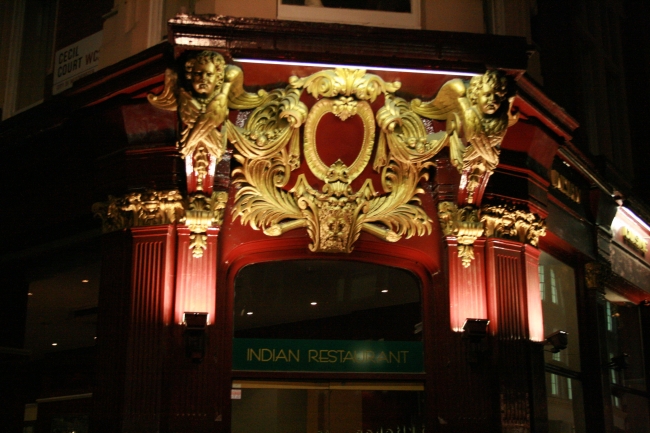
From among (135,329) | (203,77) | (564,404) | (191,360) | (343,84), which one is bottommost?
(564,404)

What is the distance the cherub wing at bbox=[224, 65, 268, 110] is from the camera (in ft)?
32.4

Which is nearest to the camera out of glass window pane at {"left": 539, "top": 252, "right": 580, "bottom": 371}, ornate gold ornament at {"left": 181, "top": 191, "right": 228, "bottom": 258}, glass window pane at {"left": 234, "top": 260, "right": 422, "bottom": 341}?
ornate gold ornament at {"left": 181, "top": 191, "right": 228, "bottom": 258}

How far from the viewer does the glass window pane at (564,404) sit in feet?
39.7

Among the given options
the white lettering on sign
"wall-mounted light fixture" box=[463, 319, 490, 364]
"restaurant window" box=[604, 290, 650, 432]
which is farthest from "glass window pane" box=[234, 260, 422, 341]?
"restaurant window" box=[604, 290, 650, 432]

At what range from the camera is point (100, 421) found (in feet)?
33.4

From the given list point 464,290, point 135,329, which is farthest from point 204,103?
point 464,290

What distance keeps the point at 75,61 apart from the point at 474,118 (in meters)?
5.74

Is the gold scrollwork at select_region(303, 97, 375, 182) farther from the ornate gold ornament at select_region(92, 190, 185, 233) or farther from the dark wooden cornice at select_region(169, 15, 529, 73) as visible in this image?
the ornate gold ornament at select_region(92, 190, 185, 233)

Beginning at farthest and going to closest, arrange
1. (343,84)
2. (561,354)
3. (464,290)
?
(561,354) < (464,290) < (343,84)

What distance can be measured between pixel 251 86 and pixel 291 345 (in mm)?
2924

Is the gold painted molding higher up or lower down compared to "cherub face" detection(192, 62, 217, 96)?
lower down

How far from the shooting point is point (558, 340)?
1168 centimetres

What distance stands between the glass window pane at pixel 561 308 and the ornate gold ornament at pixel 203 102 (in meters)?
5.03

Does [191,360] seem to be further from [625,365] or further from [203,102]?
[625,365]
